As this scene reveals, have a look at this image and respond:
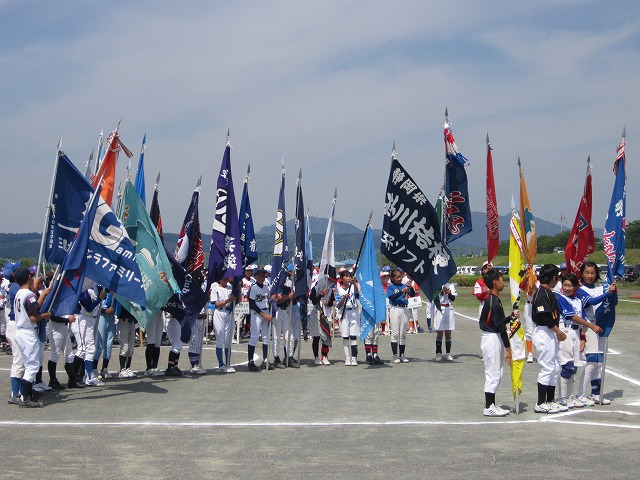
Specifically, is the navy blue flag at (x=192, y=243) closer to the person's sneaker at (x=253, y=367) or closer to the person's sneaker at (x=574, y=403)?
the person's sneaker at (x=253, y=367)

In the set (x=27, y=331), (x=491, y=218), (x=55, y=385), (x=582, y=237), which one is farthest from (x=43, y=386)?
(x=582, y=237)

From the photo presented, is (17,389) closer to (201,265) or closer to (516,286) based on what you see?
(201,265)

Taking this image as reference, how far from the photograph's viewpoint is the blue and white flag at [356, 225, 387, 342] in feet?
53.0

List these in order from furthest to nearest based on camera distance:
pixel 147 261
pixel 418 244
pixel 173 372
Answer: pixel 418 244
pixel 173 372
pixel 147 261

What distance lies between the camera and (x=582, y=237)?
14.3 meters

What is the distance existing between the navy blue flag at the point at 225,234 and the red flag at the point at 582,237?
6633 mm

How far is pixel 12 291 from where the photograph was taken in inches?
452

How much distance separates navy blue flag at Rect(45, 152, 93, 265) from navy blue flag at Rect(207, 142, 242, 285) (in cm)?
337

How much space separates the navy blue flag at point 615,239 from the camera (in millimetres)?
11320

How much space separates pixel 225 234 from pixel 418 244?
13.3 feet

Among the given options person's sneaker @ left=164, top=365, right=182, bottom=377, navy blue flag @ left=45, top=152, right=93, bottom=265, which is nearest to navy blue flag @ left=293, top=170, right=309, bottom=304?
person's sneaker @ left=164, top=365, right=182, bottom=377

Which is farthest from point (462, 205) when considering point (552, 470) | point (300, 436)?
point (552, 470)

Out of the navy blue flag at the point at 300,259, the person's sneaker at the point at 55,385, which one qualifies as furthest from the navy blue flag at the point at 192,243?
the person's sneaker at the point at 55,385

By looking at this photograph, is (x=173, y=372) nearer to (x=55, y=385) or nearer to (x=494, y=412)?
(x=55, y=385)
